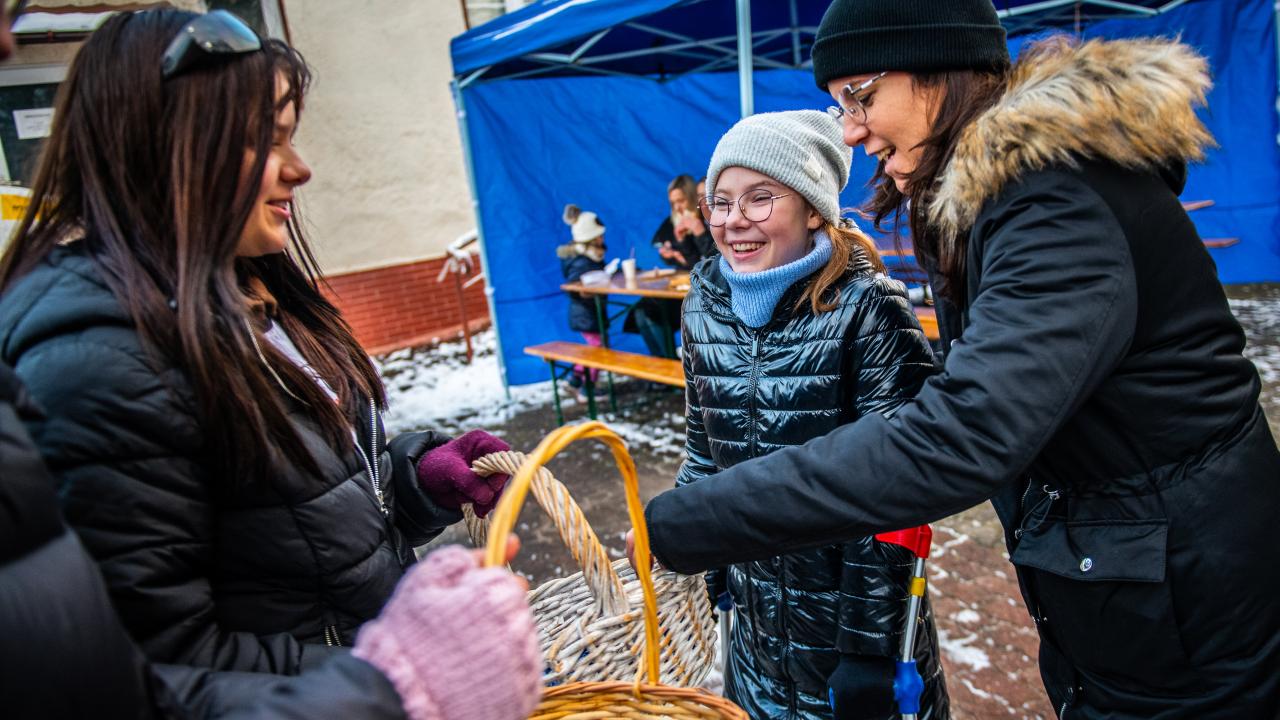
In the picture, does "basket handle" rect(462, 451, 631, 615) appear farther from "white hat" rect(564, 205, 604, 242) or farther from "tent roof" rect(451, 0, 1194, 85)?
"white hat" rect(564, 205, 604, 242)

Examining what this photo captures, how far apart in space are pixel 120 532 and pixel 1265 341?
7.75 metres

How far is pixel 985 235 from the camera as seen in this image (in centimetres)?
118

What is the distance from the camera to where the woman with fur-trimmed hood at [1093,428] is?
3.54ft

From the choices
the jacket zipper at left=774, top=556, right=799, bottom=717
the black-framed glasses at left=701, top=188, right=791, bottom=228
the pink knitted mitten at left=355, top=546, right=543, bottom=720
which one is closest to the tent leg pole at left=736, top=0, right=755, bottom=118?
the black-framed glasses at left=701, top=188, right=791, bottom=228

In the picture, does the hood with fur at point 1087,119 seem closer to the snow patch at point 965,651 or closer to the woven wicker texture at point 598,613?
the woven wicker texture at point 598,613

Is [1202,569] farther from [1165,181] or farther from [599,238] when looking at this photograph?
[599,238]

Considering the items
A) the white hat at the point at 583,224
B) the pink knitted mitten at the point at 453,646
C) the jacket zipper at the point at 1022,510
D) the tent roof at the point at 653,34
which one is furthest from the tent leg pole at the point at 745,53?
the pink knitted mitten at the point at 453,646

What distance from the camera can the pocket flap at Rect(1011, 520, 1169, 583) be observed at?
114 centimetres

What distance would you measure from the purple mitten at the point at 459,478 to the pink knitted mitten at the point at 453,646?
2.30ft

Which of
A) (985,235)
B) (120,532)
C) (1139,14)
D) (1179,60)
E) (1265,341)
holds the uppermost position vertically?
(1139,14)

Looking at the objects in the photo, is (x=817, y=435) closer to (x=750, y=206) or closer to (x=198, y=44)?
(x=750, y=206)

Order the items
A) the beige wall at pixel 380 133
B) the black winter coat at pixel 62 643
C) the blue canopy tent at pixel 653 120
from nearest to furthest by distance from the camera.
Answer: the black winter coat at pixel 62 643
the blue canopy tent at pixel 653 120
the beige wall at pixel 380 133

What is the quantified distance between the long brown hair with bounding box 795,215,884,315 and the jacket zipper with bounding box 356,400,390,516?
3.14ft

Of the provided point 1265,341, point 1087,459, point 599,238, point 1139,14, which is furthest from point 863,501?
point 1139,14
